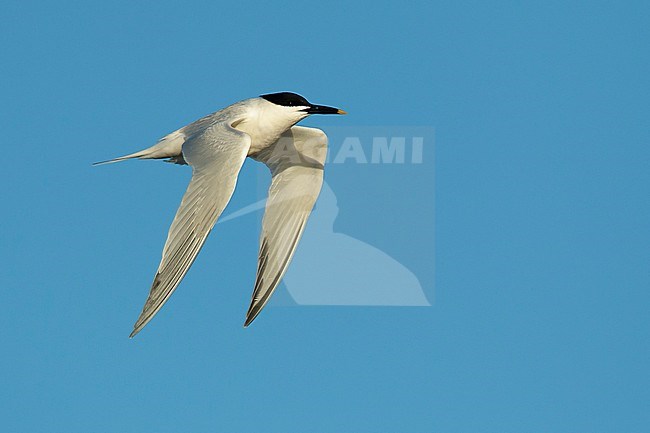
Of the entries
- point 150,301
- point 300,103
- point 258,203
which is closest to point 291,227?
point 258,203

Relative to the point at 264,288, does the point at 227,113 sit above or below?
above

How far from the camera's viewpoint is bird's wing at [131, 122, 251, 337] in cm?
1121

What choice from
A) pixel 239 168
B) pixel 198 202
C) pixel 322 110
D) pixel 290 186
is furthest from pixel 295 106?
pixel 198 202

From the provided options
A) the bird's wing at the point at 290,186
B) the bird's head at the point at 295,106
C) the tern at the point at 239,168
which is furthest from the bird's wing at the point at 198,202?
the bird's wing at the point at 290,186

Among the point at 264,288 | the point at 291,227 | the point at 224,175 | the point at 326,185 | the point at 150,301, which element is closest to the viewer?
the point at 150,301

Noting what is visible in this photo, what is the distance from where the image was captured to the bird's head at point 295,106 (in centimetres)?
1445

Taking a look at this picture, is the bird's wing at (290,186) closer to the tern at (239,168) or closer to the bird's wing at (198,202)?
the tern at (239,168)

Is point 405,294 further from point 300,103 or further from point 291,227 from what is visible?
point 300,103

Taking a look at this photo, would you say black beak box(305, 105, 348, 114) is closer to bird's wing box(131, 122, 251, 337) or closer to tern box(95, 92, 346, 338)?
tern box(95, 92, 346, 338)

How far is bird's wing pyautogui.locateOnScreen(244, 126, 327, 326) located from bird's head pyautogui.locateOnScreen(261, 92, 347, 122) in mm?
951

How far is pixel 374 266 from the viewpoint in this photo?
1681cm

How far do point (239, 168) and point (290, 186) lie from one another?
331 cm

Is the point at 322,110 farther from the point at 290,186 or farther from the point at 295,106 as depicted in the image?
the point at 290,186

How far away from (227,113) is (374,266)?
3.91 metres
